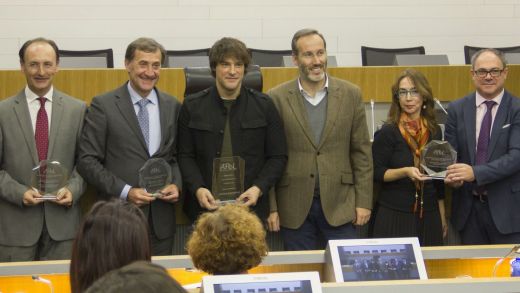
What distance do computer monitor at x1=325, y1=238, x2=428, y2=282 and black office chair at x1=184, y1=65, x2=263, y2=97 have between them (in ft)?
5.68

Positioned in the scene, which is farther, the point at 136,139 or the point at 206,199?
the point at 136,139

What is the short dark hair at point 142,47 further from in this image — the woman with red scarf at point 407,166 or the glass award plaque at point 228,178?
the woman with red scarf at point 407,166

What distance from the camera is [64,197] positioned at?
409 cm

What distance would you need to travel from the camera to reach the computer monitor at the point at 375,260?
289 cm

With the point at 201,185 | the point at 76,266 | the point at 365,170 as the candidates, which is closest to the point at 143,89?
the point at 201,185

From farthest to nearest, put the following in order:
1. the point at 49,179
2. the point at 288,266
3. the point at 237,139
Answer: the point at 237,139 < the point at 49,179 < the point at 288,266

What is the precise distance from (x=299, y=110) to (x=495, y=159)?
1.05 metres

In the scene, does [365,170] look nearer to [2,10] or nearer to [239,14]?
[239,14]

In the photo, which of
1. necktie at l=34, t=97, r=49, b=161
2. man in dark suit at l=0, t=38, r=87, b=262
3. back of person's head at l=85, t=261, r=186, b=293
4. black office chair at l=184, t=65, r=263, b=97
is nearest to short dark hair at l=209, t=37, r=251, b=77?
black office chair at l=184, t=65, r=263, b=97

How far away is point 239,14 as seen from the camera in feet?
27.8

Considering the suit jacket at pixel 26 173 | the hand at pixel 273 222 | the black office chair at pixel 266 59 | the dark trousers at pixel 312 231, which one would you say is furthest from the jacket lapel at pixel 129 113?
the black office chair at pixel 266 59

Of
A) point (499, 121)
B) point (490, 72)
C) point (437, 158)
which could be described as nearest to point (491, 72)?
point (490, 72)

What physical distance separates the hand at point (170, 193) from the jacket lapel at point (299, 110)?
721mm

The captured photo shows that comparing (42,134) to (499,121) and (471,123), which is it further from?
(499,121)
